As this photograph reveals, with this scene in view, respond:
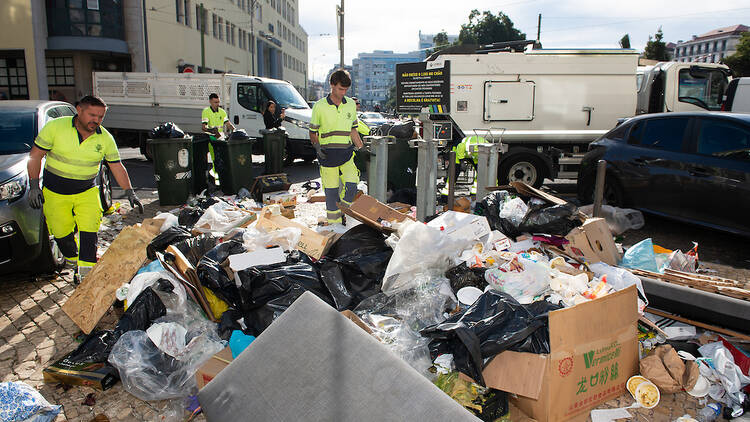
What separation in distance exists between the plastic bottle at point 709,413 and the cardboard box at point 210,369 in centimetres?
274

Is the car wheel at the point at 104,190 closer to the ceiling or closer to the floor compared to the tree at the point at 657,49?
closer to the floor

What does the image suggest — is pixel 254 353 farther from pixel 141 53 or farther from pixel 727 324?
pixel 141 53

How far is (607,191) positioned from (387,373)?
606cm

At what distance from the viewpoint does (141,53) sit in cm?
2317

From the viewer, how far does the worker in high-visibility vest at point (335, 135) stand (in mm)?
5578

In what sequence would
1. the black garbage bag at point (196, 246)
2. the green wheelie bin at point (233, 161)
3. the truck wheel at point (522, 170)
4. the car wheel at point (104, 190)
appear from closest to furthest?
the black garbage bag at point (196, 246) → the car wheel at point (104, 190) → the green wheelie bin at point (233, 161) → the truck wheel at point (522, 170)

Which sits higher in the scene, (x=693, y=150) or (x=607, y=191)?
(x=693, y=150)

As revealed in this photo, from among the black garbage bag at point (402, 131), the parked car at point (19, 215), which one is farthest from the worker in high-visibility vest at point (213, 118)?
the parked car at point (19, 215)

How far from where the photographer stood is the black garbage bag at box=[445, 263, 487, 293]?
3635 mm

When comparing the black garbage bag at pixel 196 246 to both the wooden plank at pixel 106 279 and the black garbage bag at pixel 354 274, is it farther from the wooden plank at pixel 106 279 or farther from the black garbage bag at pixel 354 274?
the black garbage bag at pixel 354 274

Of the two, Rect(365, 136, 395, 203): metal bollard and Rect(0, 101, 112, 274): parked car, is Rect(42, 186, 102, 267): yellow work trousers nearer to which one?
Rect(0, 101, 112, 274): parked car

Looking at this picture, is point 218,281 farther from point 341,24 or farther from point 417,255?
point 341,24

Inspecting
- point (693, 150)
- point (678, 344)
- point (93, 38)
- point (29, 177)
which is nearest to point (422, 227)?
point (678, 344)

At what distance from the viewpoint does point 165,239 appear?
4121 mm
